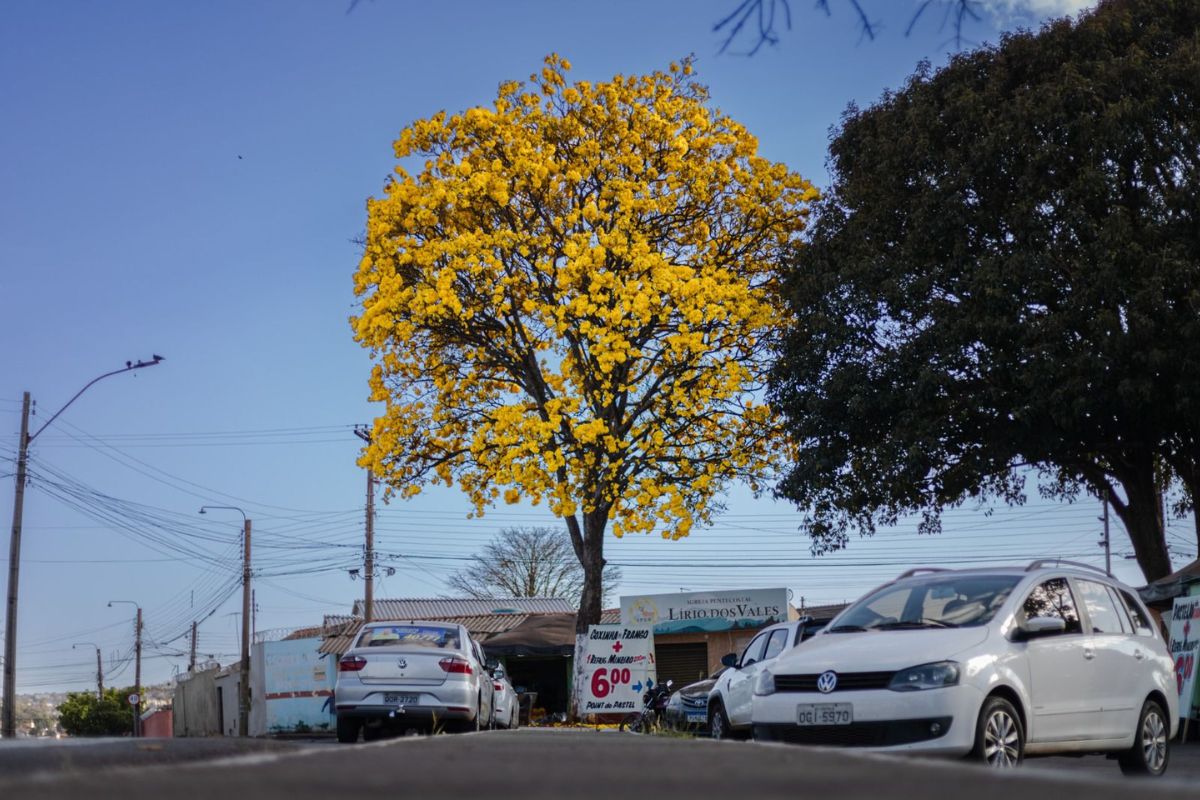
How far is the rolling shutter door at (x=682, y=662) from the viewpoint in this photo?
3791 cm

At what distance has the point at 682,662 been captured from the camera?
1503 inches

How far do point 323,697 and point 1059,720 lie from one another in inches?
1447

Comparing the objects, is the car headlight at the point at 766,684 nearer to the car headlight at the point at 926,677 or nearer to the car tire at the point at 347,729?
the car headlight at the point at 926,677

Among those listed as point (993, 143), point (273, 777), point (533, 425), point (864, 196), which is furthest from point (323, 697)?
point (273, 777)

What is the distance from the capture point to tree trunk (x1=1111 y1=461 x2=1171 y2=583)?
937 inches

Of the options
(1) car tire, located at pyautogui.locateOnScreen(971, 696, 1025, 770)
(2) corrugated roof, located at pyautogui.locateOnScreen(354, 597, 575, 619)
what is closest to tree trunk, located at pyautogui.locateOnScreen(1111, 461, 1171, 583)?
(1) car tire, located at pyautogui.locateOnScreen(971, 696, 1025, 770)

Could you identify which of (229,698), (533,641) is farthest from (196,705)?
(533,641)

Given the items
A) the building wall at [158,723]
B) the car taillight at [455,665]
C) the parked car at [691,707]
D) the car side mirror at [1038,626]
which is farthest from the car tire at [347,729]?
the building wall at [158,723]

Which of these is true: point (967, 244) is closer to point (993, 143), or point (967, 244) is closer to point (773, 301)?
point (993, 143)

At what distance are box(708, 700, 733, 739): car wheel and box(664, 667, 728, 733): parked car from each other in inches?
69.2

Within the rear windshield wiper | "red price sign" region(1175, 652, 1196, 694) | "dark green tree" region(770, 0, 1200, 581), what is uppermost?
"dark green tree" region(770, 0, 1200, 581)

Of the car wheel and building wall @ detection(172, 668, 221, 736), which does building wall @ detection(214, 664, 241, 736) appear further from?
the car wheel

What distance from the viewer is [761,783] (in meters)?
4.95

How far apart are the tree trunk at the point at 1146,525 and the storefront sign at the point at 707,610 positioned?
35.2 ft
